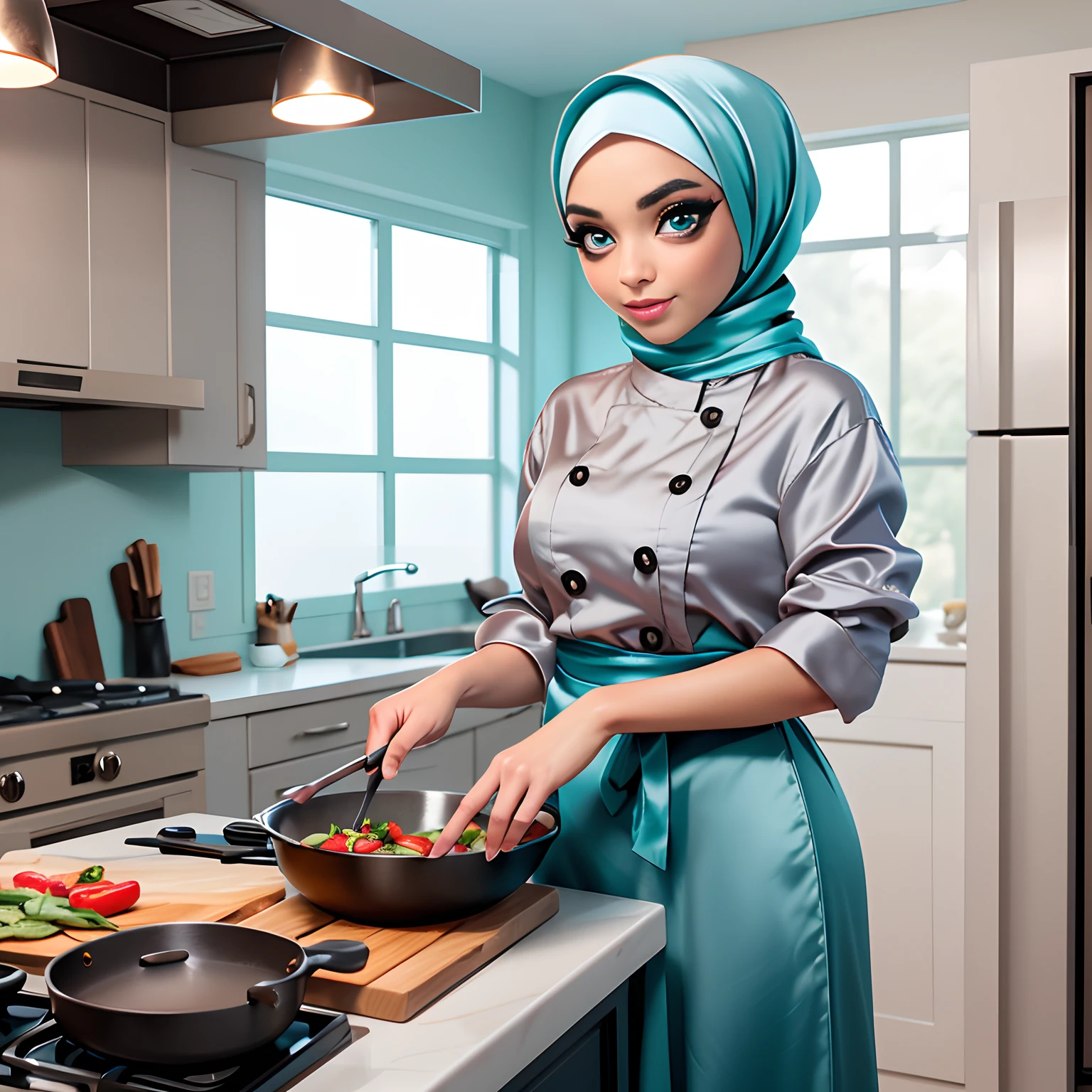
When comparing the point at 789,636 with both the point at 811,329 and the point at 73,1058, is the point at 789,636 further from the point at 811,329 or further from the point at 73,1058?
the point at 811,329

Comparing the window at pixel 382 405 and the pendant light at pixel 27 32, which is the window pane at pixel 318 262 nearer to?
the window at pixel 382 405

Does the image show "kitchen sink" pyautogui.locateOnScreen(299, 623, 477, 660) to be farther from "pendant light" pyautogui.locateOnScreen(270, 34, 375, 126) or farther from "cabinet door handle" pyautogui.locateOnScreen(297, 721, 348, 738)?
"pendant light" pyautogui.locateOnScreen(270, 34, 375, 126)

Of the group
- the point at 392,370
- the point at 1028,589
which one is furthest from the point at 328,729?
the point at 1028,589

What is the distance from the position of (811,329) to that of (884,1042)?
6.79ft

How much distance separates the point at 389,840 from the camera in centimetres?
105

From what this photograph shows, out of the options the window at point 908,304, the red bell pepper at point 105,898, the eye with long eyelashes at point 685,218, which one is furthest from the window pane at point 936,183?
the red bell pepper at point 105,898

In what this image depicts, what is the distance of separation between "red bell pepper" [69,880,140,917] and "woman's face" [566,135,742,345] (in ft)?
2.53

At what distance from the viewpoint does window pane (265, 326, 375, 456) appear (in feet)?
12.1

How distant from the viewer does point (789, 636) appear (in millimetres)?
1056

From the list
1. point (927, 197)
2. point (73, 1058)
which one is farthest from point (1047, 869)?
point (927, 197)

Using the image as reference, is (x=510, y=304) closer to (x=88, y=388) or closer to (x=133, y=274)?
(x=133, y=274)

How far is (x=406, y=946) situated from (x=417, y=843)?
4.4 inches

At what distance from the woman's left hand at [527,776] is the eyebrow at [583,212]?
51 cm

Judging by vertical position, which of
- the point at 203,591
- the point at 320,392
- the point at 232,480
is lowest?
the point at 203,591
